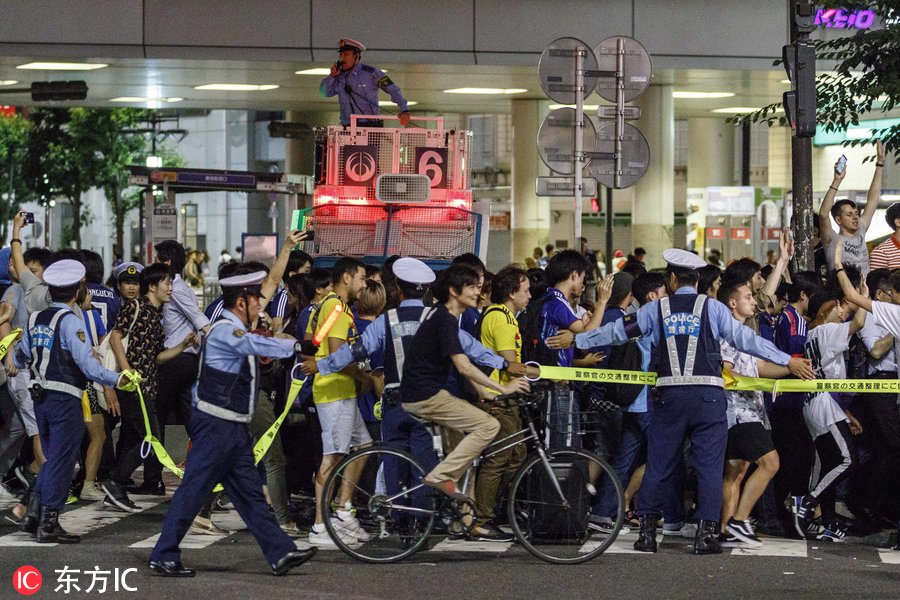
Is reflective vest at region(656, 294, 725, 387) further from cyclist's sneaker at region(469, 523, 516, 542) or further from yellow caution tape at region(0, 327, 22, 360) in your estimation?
yellow caution tape at region(0, 327, 22, 360)

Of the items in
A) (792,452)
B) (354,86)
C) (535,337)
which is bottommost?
(792,452)

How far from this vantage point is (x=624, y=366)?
10578 millimetres

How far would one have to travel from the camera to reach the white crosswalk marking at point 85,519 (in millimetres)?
10008

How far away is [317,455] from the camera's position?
10.6 metres

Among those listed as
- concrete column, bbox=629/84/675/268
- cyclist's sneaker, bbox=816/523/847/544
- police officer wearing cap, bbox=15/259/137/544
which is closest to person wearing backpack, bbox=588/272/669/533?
cyclist's sneaker, bbox=816/523/847/544

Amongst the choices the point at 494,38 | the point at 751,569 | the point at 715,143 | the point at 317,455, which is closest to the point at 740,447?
the point at 751,569

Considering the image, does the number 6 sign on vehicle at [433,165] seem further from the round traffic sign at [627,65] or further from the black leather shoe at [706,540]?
A: the black leather shoe at [706,540]

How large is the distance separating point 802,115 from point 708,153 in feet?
134

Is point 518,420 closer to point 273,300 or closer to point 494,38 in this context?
point 273,300

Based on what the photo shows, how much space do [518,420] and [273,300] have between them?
307 cm

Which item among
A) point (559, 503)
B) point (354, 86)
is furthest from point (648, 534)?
point (354, 86)

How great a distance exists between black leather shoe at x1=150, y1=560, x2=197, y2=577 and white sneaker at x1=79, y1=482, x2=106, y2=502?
3.55 metres

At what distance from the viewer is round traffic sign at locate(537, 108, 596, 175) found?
44.2 ft

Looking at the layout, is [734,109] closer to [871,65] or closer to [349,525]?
[871,65]
